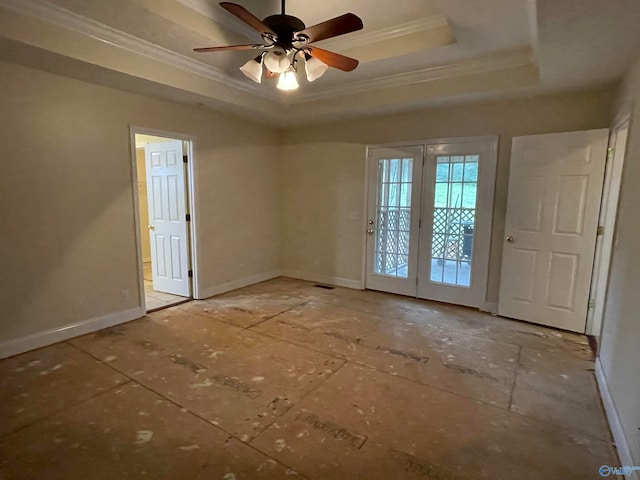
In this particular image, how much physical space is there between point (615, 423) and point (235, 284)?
14.3 feet

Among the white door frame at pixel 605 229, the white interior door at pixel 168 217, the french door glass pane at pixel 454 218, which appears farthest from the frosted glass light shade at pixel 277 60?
the white door frame at pixel 605 229

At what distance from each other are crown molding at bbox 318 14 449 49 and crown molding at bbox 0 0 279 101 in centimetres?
128

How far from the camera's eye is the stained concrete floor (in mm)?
1829

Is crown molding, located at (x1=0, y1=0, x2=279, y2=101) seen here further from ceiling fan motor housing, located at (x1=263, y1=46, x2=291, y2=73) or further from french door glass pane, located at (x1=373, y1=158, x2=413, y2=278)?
french door glass pane, located at (x1=373, y1=158, x2=413, y2=278)

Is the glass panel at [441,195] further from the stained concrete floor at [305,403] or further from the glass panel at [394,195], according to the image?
the stained concrete floor at [305,403]

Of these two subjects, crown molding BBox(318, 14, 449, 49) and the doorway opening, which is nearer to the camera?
crown molding BBox(318, 14, 449, 49)

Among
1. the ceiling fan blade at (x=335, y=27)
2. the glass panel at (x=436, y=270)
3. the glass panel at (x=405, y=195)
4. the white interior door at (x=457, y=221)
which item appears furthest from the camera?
the glass panel at (x=405, y=195)

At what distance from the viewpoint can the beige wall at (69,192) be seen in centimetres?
288

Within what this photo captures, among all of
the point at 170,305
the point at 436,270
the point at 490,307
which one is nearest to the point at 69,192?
the point at 170,305

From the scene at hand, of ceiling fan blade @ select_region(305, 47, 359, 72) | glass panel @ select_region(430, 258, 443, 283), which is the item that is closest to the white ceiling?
ceiling fan blade @ select_region(305, 47, 359, 72)

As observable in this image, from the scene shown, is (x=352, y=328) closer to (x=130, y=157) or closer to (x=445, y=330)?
(x=445, y=330)

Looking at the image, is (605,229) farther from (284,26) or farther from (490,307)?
(284,26)

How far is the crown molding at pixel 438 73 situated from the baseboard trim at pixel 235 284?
287 centimetres

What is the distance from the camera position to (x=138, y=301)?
3881 millimetres
